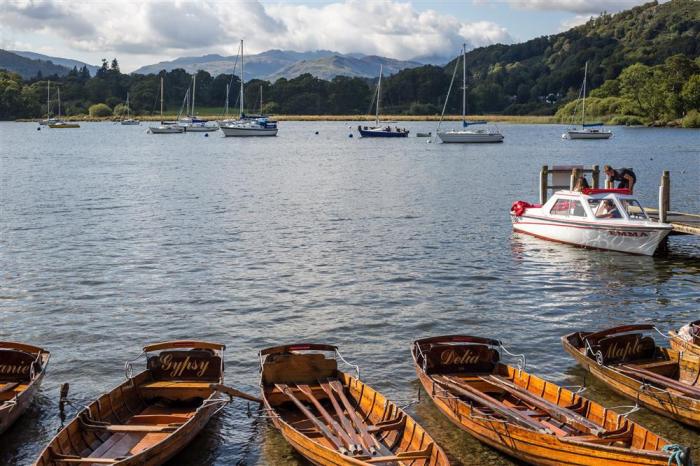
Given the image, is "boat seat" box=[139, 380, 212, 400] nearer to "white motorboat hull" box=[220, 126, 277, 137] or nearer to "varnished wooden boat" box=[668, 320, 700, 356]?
"varnished wooden boat" box=[668, 320, 700, 356]

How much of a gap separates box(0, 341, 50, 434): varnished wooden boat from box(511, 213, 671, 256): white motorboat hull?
25222mm

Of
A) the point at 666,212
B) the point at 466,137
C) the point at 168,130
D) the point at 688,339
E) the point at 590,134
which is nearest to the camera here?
the point at 688,339

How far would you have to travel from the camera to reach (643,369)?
18.4 meters

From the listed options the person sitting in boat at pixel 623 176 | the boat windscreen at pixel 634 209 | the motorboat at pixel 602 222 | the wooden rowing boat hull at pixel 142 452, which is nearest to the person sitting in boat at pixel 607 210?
the motorboat at pixel 602 222

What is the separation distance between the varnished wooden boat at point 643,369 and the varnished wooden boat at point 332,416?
5644 millimetres

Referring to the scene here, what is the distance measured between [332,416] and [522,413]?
151 inches

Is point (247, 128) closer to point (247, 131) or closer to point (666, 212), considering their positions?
point (247, 131)

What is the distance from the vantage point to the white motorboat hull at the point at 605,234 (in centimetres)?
3416

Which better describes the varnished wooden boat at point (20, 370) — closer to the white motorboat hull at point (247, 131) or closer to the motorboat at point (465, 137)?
the motorboat at point (465, 137)

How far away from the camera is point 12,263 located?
34062 millimetres

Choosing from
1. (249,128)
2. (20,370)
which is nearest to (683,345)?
(20,370)

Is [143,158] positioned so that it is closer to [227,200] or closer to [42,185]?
[42,185]

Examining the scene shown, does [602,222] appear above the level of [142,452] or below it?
above

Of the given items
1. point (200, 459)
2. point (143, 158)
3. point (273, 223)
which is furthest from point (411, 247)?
point (143, 158)
